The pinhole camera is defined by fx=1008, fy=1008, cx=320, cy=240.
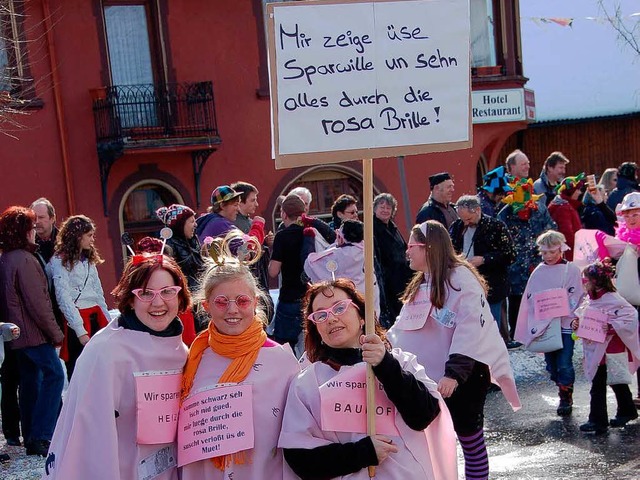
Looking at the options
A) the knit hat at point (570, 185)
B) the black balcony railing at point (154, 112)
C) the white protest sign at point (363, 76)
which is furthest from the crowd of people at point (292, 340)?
the black balcony railing at point (154, 112)

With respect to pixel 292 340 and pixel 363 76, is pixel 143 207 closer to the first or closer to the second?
pixel 292 340

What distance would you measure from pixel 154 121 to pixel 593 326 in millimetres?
10556

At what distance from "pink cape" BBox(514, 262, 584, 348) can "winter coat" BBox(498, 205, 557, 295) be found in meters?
1.66

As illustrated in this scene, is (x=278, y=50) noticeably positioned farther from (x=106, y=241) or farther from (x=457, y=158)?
(x=457, y=158)

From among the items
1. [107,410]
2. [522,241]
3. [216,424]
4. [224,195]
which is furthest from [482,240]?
[107,410]

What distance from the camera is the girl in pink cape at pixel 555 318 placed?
27.6ft

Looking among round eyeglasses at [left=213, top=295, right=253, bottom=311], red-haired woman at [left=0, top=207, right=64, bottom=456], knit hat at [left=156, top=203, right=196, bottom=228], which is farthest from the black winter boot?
round eyeglasses at [left=213, top=295, right=253, bottom=311]

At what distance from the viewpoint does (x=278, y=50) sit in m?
4.08

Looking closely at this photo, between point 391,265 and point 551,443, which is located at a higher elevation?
point 391,265

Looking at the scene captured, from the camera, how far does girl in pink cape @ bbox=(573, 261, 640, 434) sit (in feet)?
25.3

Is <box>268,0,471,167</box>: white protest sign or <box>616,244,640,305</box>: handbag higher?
<box>268,0,471,167</box>: white protest sign

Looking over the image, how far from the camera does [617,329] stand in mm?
7754

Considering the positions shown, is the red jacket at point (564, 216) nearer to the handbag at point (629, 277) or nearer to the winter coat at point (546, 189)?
the winter coat at point (546, 189)

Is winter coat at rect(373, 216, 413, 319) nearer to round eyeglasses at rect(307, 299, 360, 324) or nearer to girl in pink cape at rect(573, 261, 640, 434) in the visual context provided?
girl in pink cape at rect(573, 261, 640, 434)
